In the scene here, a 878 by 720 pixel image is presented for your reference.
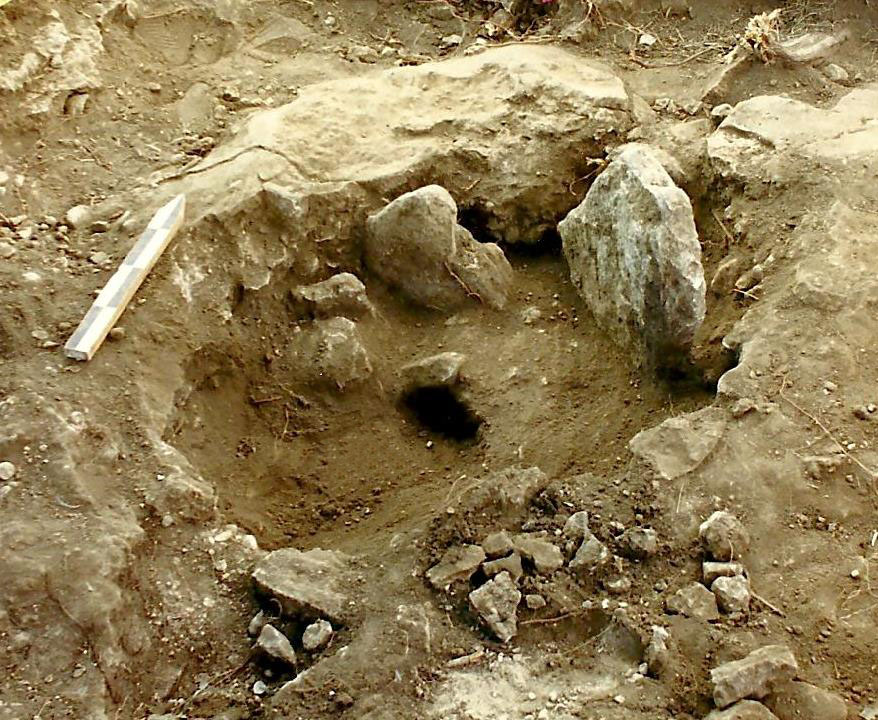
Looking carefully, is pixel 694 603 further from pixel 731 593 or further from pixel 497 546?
pixel 497 546

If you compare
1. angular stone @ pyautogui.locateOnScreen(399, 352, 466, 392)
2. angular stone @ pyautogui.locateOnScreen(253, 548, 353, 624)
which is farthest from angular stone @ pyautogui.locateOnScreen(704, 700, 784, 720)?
angular stone @ pyautogui.locateOnScreen(399, 352, 466, 392)

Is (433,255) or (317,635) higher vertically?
(433,255)

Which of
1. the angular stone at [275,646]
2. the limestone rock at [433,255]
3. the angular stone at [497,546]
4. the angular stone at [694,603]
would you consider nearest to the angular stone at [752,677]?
the angular stone at [694,603]

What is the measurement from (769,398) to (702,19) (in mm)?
2798

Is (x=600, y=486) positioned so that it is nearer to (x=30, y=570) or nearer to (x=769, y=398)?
(x=769, y=398)

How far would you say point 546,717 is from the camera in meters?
2.43

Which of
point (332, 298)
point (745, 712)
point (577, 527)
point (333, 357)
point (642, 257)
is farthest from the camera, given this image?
point (332, 298)

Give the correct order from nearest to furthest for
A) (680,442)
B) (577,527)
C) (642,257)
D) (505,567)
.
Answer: (505,567)
(577,527)
(680,442)
(642,257)

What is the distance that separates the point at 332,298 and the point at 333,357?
0.26m

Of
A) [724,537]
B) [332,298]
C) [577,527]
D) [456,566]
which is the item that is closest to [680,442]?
[724,537]

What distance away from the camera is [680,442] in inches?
121

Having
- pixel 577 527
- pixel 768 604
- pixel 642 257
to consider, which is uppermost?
pixel 642 257

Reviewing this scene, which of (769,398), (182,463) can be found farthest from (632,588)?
(182,463)

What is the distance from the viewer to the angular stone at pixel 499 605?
2.62 metres
